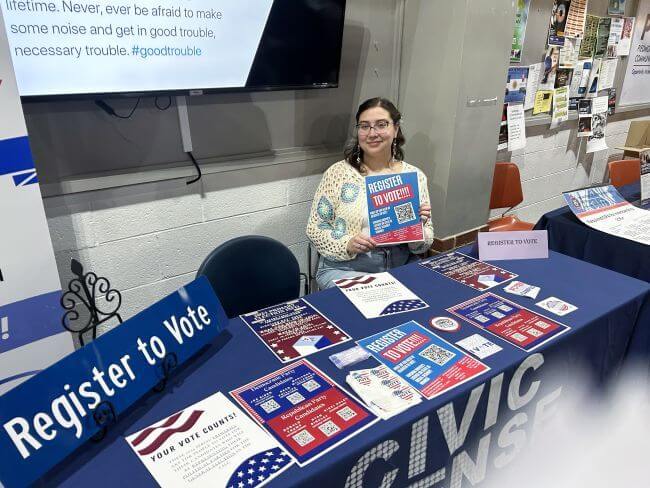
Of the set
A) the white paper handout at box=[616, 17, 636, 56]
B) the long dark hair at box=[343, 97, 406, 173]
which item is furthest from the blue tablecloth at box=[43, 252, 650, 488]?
the white paper handout at box=[616, 17, 636, 56]

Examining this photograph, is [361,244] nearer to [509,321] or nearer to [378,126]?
[378,126]

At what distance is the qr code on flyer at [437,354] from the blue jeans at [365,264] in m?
0.78

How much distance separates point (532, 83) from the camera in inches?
120

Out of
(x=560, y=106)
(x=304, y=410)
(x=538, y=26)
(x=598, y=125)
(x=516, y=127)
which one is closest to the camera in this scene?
(x=304, y=410)

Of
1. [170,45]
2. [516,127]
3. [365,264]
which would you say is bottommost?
[365,264]

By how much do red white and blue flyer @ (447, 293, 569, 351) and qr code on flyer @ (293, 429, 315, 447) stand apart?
618mm

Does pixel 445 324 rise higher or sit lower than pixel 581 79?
lower

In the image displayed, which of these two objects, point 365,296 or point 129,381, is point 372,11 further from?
point 129,381

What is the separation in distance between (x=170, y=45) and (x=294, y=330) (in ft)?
3.69

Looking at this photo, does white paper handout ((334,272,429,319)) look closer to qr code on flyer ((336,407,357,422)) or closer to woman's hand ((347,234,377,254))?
woman's hand ((347,234,377,254))

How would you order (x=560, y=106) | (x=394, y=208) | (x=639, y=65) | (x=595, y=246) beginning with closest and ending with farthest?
(x=394, y=208) < (x=595, y=246) < (x=560, y=106) < (x=639, y=65)

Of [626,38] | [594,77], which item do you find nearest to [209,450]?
[594,77]

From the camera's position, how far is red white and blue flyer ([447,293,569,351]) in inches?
46.8

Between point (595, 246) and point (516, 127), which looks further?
point (516, 127)
